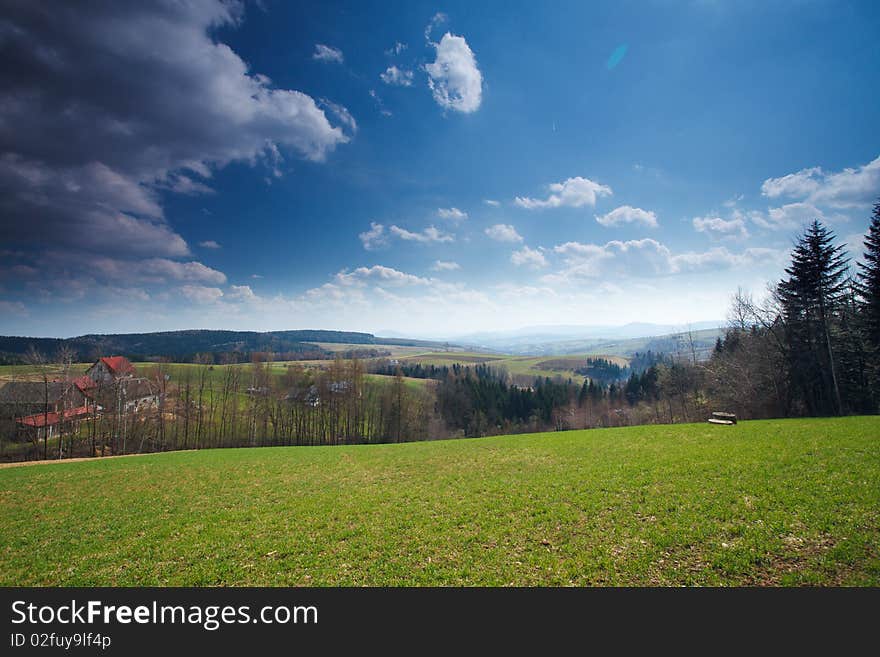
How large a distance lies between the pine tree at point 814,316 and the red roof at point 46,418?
264 feet

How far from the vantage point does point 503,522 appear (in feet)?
32.3

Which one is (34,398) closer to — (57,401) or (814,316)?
(57,401)

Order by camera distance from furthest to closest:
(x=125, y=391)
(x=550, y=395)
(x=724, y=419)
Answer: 1. (x=550, y=395)
2. (x=125, y=391)
3. (x=724, y=419)

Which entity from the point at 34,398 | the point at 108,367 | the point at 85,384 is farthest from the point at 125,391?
the point at 108,367

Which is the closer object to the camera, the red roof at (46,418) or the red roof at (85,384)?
the red roof at (46,418)

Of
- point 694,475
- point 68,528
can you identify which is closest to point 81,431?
point 68,528

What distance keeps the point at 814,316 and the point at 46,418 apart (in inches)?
3257

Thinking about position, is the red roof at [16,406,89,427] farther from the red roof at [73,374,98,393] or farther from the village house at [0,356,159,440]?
the red roof at [73,374,98,393]

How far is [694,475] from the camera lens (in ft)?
39.6

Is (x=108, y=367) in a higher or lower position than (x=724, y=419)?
higher

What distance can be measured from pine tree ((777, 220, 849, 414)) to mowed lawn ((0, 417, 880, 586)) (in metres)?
19.2

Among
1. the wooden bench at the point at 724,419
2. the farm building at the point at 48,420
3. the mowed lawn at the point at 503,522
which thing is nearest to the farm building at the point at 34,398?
the farm building at the point at 48,420

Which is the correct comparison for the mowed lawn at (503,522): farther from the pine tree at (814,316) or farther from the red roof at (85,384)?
the red roof at (85,384)

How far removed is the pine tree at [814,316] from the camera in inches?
1141
